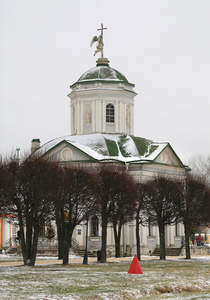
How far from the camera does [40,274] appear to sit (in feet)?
99.2

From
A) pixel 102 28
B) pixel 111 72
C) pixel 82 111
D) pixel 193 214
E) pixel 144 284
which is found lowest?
pixel 144 284

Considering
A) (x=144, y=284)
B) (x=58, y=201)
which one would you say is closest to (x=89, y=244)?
(x=58, y=201)

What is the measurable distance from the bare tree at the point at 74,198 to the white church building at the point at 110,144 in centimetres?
1402

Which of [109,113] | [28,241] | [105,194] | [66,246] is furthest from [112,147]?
[28,241]

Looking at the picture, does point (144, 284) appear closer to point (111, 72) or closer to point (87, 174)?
point (87, 174)

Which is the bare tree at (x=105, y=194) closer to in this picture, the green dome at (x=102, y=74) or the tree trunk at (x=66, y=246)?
the tree trunk at (x=66, y=246)

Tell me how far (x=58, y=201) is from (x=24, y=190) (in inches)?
84.0

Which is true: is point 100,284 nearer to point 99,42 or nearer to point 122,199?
point 122,199

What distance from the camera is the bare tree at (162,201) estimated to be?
47094 millimetres

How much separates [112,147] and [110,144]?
1.30ft

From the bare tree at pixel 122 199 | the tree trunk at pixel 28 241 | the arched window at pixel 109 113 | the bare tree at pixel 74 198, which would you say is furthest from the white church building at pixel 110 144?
the tree trunk at pixel 28 241

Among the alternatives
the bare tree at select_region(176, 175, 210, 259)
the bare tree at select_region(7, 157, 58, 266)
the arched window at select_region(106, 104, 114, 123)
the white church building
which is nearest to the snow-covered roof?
the white church building

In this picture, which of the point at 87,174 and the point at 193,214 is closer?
the point at 87,174

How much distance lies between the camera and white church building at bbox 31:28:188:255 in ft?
186
